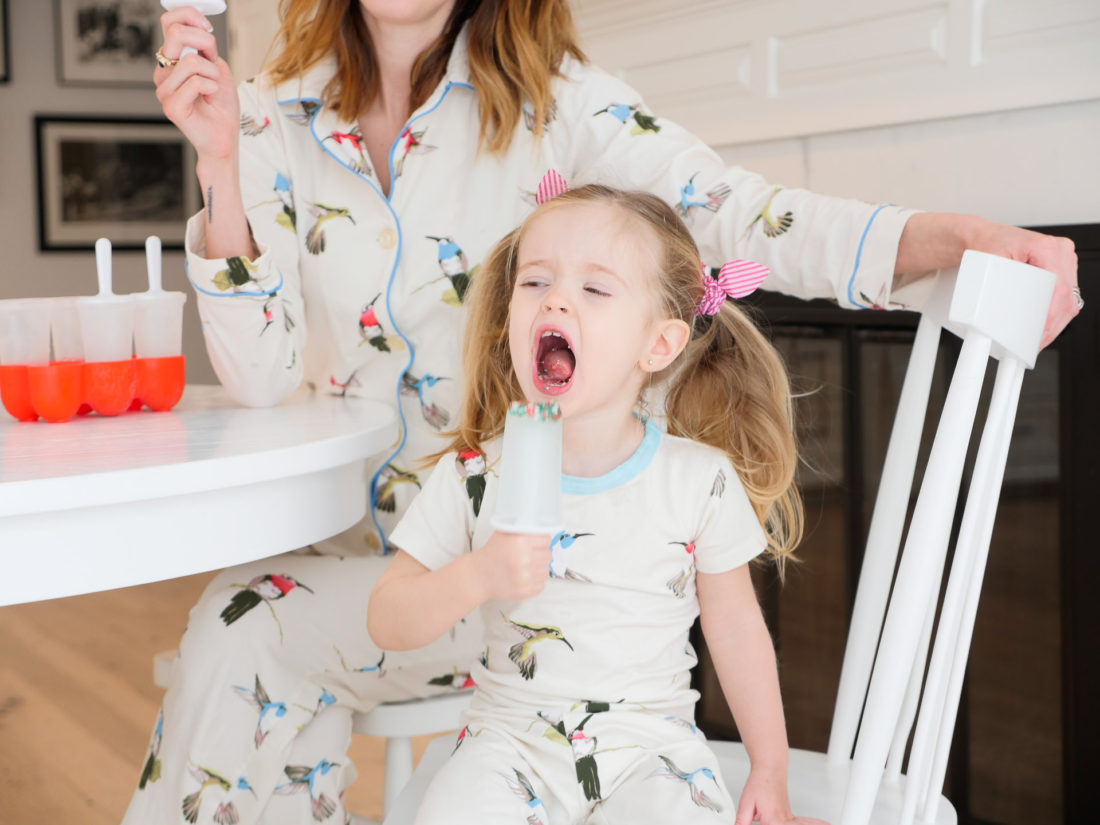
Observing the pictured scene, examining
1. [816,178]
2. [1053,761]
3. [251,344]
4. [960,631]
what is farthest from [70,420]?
[1053,761]

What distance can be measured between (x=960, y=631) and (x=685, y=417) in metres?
0.34

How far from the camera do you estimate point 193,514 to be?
846 millimetres

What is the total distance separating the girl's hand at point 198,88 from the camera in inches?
42.3

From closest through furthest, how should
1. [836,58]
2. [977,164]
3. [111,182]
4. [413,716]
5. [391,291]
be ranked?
1. [413,716]
2. [391,291]
3. [977,164]
4. [836,58]
5. [111,182]

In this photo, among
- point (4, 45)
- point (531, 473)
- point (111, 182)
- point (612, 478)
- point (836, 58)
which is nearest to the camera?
point (531, 473)

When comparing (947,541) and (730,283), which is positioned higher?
(730,283)

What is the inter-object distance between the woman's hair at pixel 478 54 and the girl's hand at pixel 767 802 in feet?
2.44

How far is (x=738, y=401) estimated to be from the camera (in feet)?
3.60

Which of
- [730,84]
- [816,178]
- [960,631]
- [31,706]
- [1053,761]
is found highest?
[730,84]

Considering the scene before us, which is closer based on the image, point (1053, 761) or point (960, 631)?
point (960, 631)

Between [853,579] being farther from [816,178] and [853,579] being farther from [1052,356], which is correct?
[816,178]

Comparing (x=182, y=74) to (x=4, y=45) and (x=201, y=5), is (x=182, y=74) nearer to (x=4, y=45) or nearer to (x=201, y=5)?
(x=201, y=5)

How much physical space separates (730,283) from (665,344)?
0.09 meters

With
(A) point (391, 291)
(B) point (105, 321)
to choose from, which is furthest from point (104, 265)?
(A) point (391, 291)
